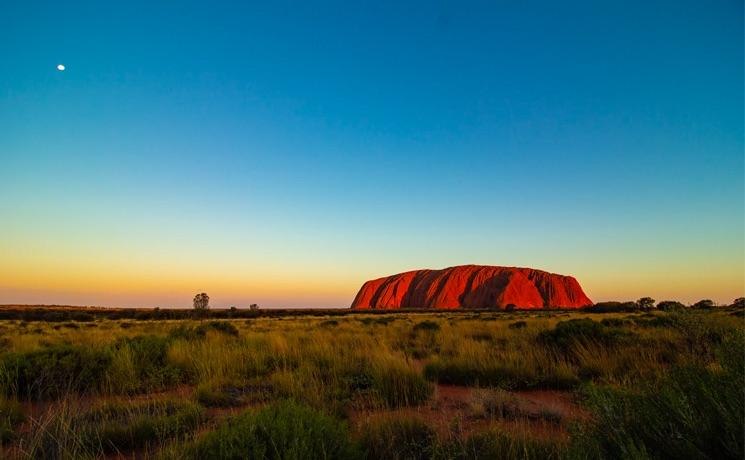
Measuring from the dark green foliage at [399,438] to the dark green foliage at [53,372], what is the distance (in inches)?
209

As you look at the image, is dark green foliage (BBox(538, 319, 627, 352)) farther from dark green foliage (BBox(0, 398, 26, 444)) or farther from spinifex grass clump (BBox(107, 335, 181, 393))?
dark green foliage (BBox(0, 398, 26, 444))

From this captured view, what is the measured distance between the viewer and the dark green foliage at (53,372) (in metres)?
6.66

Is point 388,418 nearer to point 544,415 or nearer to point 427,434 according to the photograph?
point 427,434

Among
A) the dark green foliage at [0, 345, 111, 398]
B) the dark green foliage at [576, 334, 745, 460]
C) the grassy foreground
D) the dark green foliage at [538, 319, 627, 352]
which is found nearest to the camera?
the dark green foliage at [576, 334, 745, 460]

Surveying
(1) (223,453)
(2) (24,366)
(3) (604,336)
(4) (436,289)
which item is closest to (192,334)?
(2) (24,366)

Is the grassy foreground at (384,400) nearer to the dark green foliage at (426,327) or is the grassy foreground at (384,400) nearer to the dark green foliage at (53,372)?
the dark green foliage at (53,372)

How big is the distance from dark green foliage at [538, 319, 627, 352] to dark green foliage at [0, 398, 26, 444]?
10.3 meters

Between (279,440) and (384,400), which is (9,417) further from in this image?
(384,400)

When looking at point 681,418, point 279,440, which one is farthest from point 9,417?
point 681,418

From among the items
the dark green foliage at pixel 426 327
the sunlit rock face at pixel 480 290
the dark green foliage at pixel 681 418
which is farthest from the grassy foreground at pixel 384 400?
the sunlit rock face at pixel 480 290

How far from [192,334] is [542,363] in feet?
33.8

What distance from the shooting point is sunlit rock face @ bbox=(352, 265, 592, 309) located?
99938 mm

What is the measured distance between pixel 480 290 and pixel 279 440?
106 meters

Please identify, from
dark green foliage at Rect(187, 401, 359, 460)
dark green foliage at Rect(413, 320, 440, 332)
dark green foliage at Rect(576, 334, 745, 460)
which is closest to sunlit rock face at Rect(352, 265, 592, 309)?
dark green foliage at Rect(413, 320, 440, 332)
